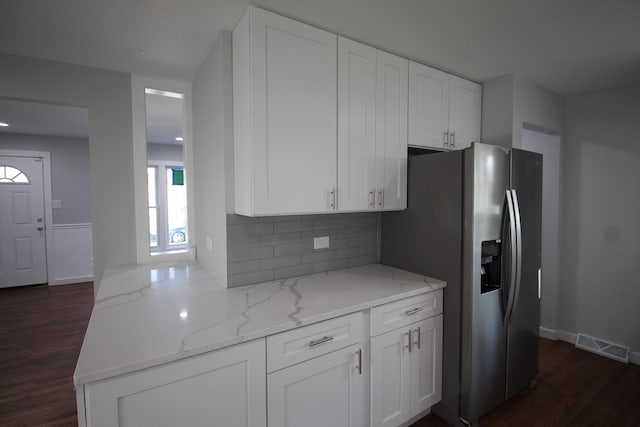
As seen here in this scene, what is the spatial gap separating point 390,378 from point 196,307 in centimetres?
115

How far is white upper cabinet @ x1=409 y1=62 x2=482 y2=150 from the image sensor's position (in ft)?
7.40

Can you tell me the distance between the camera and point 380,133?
208 centimetres

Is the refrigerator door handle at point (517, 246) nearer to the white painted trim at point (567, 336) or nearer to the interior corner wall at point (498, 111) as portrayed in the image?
the interior corner wall at point (498, 111)

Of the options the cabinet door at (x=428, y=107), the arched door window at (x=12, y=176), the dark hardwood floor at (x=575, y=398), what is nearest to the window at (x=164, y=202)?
the arched door window at (x=12, y=176)

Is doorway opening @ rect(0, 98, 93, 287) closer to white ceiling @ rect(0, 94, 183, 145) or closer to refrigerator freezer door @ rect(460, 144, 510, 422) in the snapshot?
white ceiling @ rect(0, 94, 183, 145)

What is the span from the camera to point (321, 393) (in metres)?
1.51

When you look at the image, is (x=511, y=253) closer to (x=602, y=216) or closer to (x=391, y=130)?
(x=391, y=130)

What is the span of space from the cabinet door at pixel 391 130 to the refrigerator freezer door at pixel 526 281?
2.34 ft

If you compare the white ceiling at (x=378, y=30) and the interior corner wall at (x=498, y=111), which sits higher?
the white ceiling at (x=378, y=30)

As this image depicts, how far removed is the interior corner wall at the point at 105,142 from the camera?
7.29ft

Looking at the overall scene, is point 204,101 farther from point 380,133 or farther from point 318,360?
point 318,360

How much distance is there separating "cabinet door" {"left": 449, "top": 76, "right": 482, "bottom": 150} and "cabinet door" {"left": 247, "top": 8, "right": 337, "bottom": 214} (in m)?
1.17

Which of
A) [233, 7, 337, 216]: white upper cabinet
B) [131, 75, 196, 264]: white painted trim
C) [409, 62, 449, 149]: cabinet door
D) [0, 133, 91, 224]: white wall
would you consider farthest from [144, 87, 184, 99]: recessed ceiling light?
[0, 133, 91, 224]: white wall

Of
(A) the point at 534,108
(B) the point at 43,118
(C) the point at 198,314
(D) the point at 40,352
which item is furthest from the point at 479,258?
(B) the point at 43,118
